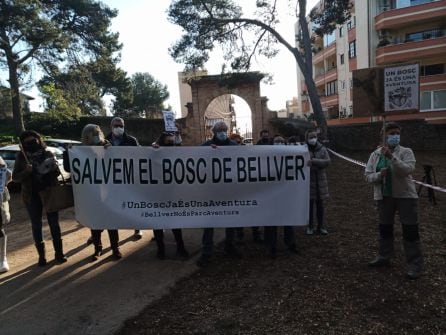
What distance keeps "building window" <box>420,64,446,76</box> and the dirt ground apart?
1262 inches

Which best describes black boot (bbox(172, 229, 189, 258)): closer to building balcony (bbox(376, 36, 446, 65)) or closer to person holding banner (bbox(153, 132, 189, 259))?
person holding banner (bbox(153, 132, 189, 259))

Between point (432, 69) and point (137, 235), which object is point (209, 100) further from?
point (432, 69)

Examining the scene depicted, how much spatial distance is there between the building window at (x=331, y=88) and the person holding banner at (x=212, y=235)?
134 feet

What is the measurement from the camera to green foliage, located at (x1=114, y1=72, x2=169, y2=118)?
7303cm

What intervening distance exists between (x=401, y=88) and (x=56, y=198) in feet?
20.0

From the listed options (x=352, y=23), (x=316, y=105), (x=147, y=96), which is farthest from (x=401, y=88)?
(x=147, y=96)

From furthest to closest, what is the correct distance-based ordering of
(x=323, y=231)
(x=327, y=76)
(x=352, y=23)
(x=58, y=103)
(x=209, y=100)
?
(x=327, y=76) < (x=352, y=23) < (x=209, y=100) < (x=58, y=103) < (x=323, y=231)

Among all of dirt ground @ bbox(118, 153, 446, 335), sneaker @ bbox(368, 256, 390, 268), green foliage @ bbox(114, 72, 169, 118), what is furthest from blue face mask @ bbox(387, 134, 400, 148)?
green foliage @ bbox(114, 72, 169, 118)

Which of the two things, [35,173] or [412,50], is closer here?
[35,173]

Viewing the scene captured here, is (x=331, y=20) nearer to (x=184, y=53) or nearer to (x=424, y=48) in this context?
(x=184, y=53)

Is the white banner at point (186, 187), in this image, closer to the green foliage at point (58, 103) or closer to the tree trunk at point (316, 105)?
the tree trunk at point (316, 105)

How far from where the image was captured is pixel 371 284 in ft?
14.2

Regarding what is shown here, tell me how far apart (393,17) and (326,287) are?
114 feet

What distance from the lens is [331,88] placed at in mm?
45188
